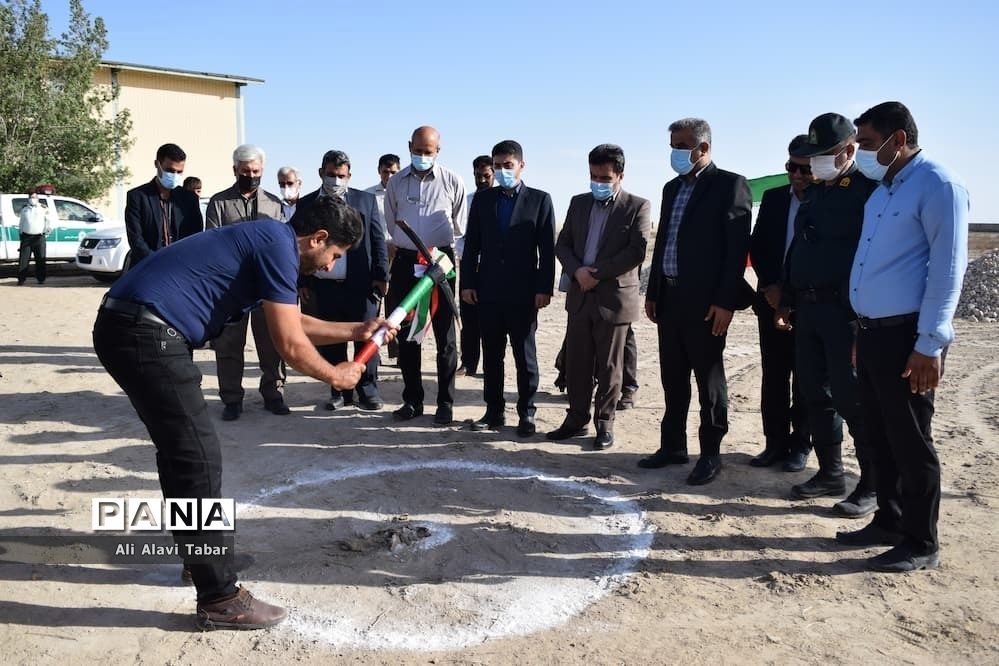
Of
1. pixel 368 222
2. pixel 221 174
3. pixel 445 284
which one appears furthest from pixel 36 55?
pixel 445 284

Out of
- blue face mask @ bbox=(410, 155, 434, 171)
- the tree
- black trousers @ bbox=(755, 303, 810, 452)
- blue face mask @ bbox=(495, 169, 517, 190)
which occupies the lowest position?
black trousers @ bbox=(755, 303, 810, 452)

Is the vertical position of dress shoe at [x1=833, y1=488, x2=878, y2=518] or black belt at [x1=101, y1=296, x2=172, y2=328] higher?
black belt at [x1=101, y1=296, x2=172, y2=328]

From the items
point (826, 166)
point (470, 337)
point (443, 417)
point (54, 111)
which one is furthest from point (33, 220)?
point (826, 166)

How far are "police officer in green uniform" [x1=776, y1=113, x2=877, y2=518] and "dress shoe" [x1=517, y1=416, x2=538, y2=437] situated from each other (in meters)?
2.19

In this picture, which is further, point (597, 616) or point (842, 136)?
point (842, 136)

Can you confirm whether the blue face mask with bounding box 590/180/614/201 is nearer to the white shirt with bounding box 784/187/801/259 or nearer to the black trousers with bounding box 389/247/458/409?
the white shirt with bounding box 784/187/801/259

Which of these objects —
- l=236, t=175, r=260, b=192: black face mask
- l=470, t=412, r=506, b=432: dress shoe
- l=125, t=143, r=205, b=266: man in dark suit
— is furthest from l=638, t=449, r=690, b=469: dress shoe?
l=125, t=143, r=205, b=266: man in dark suit

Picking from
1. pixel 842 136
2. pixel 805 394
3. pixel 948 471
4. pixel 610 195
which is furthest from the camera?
pixel 610 195

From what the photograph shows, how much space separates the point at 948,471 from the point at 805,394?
4.78 ft

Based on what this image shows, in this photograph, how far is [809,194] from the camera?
5.26 metres

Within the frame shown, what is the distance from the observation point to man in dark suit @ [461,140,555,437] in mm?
6660

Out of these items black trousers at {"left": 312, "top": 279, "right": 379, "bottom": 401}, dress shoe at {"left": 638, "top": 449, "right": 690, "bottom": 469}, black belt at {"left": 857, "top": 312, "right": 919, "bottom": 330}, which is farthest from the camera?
black trousers at {"left": 312, "top": 279, "right": 379, "bottom": 401}

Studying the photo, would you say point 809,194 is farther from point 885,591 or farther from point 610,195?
point 885,591

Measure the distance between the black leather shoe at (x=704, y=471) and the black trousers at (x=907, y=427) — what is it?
144 cm
